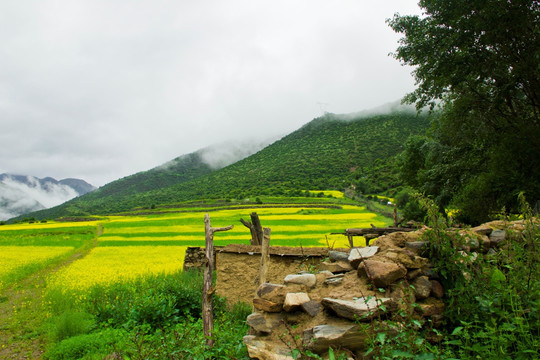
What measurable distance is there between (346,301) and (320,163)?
8551 cm

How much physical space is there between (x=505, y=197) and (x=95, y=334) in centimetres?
1473

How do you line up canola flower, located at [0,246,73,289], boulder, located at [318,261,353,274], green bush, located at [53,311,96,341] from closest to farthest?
boulder, located at [318,261,353,274]
green bush, located at [53,311,96,341]
canola flower, located at [0,246,73,289]

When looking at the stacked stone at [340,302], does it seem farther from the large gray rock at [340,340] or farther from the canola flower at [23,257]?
the canola flower at [23,257]

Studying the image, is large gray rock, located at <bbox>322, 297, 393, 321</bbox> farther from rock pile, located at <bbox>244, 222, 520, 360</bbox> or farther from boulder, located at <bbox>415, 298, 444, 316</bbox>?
boulder, located at <bbox>415, 298, 444, 316</bbox>

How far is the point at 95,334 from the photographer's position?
7801mm

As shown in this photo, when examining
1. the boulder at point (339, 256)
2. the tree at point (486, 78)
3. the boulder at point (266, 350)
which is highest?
the tree at point (486, 78)

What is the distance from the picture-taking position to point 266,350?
3697 millimetres

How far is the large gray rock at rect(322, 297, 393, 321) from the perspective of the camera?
3488mm

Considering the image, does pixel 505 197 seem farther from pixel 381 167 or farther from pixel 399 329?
pixel 381 167

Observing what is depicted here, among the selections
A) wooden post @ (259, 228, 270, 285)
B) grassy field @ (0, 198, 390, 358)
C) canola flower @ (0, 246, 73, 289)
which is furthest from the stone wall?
canola flower @ (0, 246, 73, 289)

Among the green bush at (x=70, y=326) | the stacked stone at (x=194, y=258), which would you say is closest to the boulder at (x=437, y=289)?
the green bush at (x=70, y=326)

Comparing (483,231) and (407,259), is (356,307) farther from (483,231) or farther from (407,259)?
(483,231)

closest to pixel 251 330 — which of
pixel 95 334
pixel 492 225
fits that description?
pixel 492 225

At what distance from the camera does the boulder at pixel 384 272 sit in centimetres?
396
